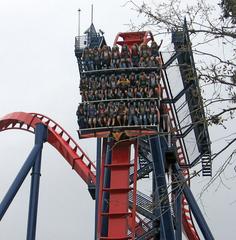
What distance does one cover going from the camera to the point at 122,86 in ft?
61.1

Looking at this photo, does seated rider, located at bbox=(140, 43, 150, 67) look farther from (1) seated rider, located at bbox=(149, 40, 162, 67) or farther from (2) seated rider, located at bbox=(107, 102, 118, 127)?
(2) seated rider, located at bbox=(107, 102, 118, 127)

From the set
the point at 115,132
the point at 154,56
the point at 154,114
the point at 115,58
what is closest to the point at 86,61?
the point at 115,58

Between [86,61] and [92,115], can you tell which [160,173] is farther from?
[86,61]

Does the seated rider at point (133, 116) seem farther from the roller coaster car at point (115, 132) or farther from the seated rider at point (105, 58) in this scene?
the seated rider at point (105, 58)

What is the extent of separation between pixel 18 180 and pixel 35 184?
0.68 metres

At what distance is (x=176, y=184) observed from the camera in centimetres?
562

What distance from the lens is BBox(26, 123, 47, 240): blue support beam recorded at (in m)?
19.5

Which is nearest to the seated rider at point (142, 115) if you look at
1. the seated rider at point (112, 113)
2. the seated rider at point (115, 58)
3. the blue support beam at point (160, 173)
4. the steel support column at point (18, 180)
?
the blue support beam at point (160, 173)

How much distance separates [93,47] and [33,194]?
4.39 meters

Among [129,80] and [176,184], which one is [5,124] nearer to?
[129,80]

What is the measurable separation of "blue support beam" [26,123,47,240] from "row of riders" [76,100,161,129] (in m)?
2.47

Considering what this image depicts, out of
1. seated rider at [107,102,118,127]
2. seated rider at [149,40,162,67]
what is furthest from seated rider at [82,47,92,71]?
seated rider at [149,40,162,67]

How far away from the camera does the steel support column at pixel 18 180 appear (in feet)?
65.5

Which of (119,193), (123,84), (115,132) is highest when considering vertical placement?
(123,84)
